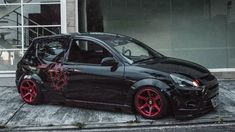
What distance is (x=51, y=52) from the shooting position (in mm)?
9492

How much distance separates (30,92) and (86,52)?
1600mm

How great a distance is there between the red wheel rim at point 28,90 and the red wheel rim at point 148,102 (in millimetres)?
2491

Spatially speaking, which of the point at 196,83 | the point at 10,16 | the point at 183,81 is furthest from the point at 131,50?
the point at 10,16

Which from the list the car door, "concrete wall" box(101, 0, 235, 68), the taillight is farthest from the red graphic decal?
"concrete wall" box(101, 0, 235, 68)

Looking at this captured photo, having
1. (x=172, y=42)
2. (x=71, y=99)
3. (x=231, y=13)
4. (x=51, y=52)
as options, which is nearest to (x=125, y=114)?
(x=71, y=99)

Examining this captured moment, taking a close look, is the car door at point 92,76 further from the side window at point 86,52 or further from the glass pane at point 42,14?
the glass pane at point 42,14

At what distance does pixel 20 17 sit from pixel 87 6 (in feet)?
6.27

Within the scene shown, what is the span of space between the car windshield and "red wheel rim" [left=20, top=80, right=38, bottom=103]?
1.94 m

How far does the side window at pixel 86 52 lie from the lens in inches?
348

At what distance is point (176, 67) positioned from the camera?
841cm

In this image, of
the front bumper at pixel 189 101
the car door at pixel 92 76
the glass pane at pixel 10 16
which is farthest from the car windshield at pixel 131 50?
the glass pane at pixel 10 16

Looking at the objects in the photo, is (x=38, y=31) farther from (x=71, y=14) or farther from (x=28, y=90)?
(x=28, y=90)

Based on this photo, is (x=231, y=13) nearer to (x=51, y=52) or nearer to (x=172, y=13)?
(x=172, y=13)

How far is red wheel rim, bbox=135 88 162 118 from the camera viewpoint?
7993mm
